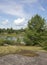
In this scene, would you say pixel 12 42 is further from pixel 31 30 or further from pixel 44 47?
pixel 44 47

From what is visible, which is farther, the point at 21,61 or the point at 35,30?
the point at 35,30

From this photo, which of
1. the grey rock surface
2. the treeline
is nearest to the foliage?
the treeline

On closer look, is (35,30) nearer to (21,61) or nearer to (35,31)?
(35,31)

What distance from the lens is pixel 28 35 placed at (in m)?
40.4

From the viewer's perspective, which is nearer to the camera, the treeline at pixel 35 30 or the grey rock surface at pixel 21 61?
the grey rock surface at pixel 21 61

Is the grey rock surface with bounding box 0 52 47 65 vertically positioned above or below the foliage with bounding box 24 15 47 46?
below

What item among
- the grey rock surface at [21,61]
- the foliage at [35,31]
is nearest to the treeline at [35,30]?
the foliage at [35,31]

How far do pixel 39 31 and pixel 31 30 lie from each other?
1875 mm

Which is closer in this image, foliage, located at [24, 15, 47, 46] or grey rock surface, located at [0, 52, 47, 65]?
grey rock surface, located at [0, 52, 47, 65]

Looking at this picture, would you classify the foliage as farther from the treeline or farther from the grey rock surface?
the grey rock surface

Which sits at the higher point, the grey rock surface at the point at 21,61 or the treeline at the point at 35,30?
the treeline at the point at 35,30

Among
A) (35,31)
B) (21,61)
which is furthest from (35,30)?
(21,61)

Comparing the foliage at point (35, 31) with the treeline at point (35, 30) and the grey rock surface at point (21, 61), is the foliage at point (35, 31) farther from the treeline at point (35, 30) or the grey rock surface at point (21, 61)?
the grey rock surface at point (21, 61)

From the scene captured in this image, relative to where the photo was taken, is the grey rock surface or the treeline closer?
the grey rock surface
